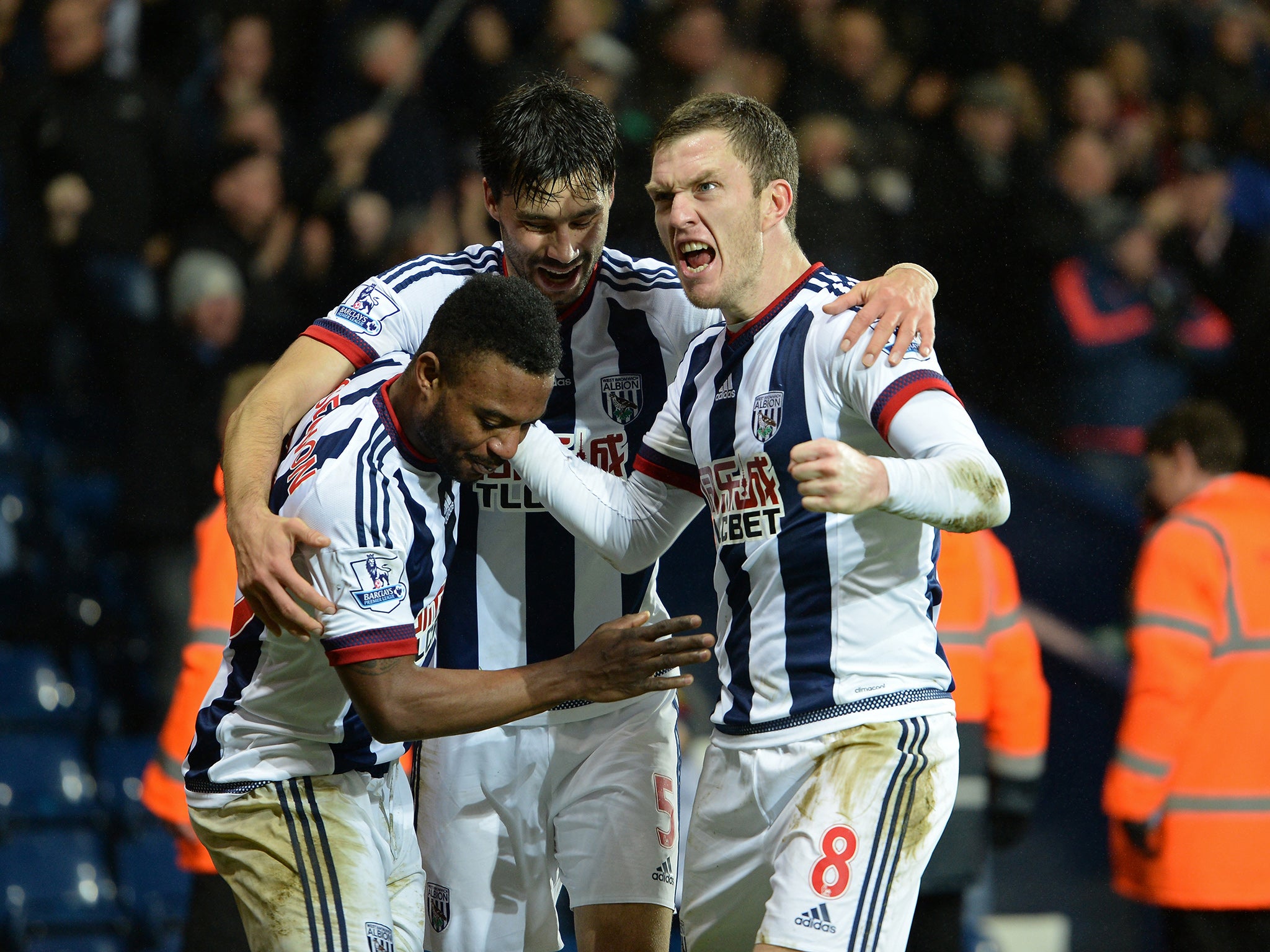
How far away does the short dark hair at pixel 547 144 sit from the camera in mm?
2930

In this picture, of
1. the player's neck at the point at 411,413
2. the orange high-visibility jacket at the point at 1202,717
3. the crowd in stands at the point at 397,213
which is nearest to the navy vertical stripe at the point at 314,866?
the player's neck at the point at 411,413

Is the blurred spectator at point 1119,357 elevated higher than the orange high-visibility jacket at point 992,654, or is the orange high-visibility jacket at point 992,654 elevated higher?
the blurred spectator at point 1119,357

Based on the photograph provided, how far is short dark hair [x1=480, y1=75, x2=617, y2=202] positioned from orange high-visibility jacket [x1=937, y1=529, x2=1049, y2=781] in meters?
1.89

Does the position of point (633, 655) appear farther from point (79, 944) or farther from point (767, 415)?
point (79, 944)

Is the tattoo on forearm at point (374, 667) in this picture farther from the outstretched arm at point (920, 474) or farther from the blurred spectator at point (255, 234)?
the blurred spectator at point (255, 234)

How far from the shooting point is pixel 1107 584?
6.21 m

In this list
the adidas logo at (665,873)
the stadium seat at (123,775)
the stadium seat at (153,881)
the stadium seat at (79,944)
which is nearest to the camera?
the adidas logo at (665,873)

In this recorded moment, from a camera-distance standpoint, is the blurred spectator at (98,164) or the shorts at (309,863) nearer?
the shorts at (309,863)

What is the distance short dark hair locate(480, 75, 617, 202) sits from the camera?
9.61ft

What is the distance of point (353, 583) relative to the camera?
8.30 feet

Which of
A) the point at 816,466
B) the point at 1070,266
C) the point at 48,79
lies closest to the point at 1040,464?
the point at 1070,266

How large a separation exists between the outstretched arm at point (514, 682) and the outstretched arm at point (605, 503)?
0.31 metres

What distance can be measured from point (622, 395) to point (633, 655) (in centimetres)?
77

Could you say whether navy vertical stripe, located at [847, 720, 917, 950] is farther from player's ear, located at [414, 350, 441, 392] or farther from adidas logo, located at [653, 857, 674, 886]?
player's ear, located at [414, 350, 441, 392]
